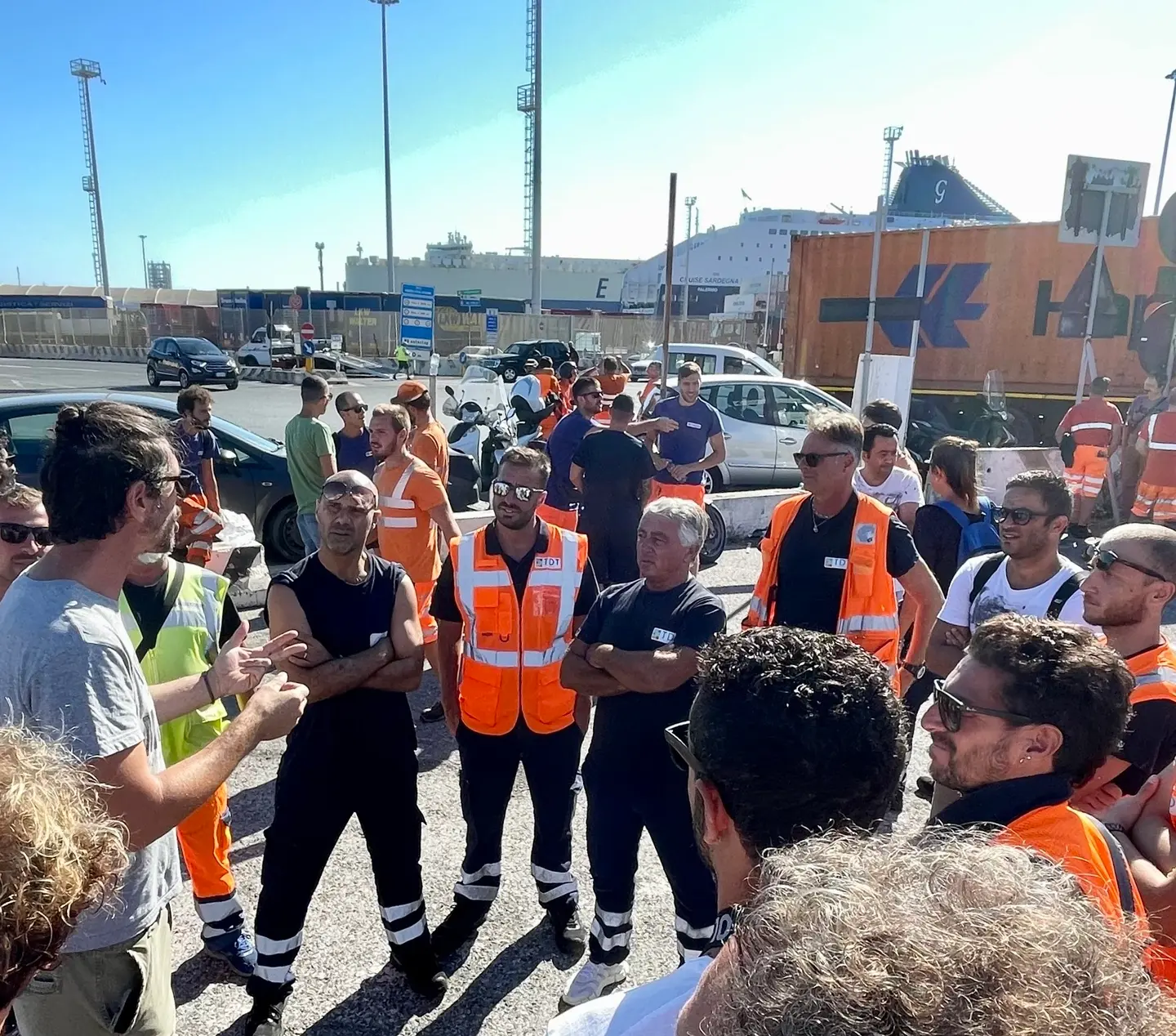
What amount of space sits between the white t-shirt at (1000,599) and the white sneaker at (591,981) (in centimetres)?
180

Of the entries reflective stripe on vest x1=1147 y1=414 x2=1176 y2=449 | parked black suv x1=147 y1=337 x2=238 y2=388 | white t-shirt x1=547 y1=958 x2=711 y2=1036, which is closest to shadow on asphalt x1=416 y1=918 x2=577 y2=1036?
white t-shirt x1=547 y1=958 x2=711 y2=1036

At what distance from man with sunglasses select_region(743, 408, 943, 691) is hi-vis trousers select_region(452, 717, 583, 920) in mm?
1047

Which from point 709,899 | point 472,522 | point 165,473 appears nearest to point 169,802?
point 165,473

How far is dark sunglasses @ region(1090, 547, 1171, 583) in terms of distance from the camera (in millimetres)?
2490

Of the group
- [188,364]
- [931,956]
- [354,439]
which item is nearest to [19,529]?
[931,956]

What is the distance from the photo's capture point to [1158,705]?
2.24 metres

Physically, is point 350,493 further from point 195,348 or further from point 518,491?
point 195,348

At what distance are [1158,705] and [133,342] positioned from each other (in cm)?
5020

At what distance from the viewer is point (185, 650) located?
2803 millimetres

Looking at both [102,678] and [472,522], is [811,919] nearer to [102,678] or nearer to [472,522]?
[102,678]

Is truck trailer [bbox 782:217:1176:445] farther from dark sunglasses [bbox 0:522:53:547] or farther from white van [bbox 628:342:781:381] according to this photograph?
dark sunglasses [bbox 0:522:53:547]

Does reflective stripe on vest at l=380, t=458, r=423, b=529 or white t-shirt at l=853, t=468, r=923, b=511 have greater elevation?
white t-shirt at l=853, t=468, r=923, b=511

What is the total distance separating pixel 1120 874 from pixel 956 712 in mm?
420

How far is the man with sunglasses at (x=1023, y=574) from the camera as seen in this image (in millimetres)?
3080
